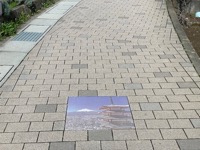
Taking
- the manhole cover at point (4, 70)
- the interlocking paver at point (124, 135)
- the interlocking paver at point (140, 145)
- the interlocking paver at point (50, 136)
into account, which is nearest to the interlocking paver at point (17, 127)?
the interlocking paver at point (50, 136)

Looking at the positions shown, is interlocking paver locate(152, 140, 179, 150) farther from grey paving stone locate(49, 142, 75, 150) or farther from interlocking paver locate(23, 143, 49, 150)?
interlocking paver locate(23, 143, 49, 150)

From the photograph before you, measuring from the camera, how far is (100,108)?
4551mm

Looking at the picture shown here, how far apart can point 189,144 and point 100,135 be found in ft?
3.65

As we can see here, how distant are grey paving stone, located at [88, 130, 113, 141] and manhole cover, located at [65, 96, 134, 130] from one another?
92 millimetres

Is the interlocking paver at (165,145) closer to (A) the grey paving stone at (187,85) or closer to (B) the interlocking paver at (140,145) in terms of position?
(B) the interlocking paver at (140,145)

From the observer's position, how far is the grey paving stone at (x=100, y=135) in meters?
3.83

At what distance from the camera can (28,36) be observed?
27.2ft

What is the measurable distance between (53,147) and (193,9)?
348 inches

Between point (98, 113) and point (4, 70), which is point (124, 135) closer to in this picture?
point (98, 113)

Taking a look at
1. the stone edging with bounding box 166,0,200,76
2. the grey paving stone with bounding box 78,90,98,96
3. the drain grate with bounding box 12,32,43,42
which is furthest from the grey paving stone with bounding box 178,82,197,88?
the drain grate with bounding box 12,32,43,42

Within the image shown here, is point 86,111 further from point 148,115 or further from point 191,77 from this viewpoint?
point 191,77

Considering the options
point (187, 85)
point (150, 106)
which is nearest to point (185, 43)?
point (187, 85)

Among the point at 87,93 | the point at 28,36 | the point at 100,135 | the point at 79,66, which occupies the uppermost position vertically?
the point at 100,135

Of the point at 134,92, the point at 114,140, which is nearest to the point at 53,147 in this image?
the point at 114,140
